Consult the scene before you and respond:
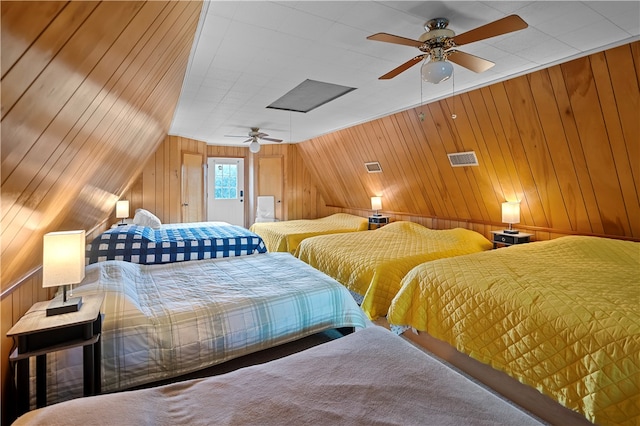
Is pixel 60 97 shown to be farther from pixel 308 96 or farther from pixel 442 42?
pixel 308 96

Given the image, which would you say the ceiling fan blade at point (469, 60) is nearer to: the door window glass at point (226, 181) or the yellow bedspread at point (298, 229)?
the yellow bedspread at point (298, 229)

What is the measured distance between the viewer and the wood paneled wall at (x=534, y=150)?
93.1 inches

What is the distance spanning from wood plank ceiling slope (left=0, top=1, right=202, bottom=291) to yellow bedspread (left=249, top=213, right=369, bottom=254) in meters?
2.88

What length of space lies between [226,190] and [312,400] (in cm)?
628

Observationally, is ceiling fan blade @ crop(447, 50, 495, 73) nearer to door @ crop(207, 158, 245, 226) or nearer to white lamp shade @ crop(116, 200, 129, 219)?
white lamp shade @ crop(116, 200, 129, 219)

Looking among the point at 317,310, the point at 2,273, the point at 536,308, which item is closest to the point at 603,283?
the point at 536,308

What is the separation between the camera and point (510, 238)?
3525mm

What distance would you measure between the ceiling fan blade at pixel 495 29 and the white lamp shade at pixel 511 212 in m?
2.27

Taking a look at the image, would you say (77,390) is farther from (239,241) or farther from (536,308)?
(536,308)

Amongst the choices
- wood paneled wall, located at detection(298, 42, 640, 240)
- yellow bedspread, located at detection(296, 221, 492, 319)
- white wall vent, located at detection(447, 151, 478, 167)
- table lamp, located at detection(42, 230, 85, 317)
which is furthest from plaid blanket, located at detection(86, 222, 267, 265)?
white wall vent, located at detection(447, 151, 478, 167)

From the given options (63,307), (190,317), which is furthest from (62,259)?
(190,317)

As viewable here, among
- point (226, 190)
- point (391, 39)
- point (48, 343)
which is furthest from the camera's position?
point (226, 190)

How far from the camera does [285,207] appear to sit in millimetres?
6727

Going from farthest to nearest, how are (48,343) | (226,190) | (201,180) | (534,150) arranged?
(226,190), (201,180), (534,150), (48,343)
